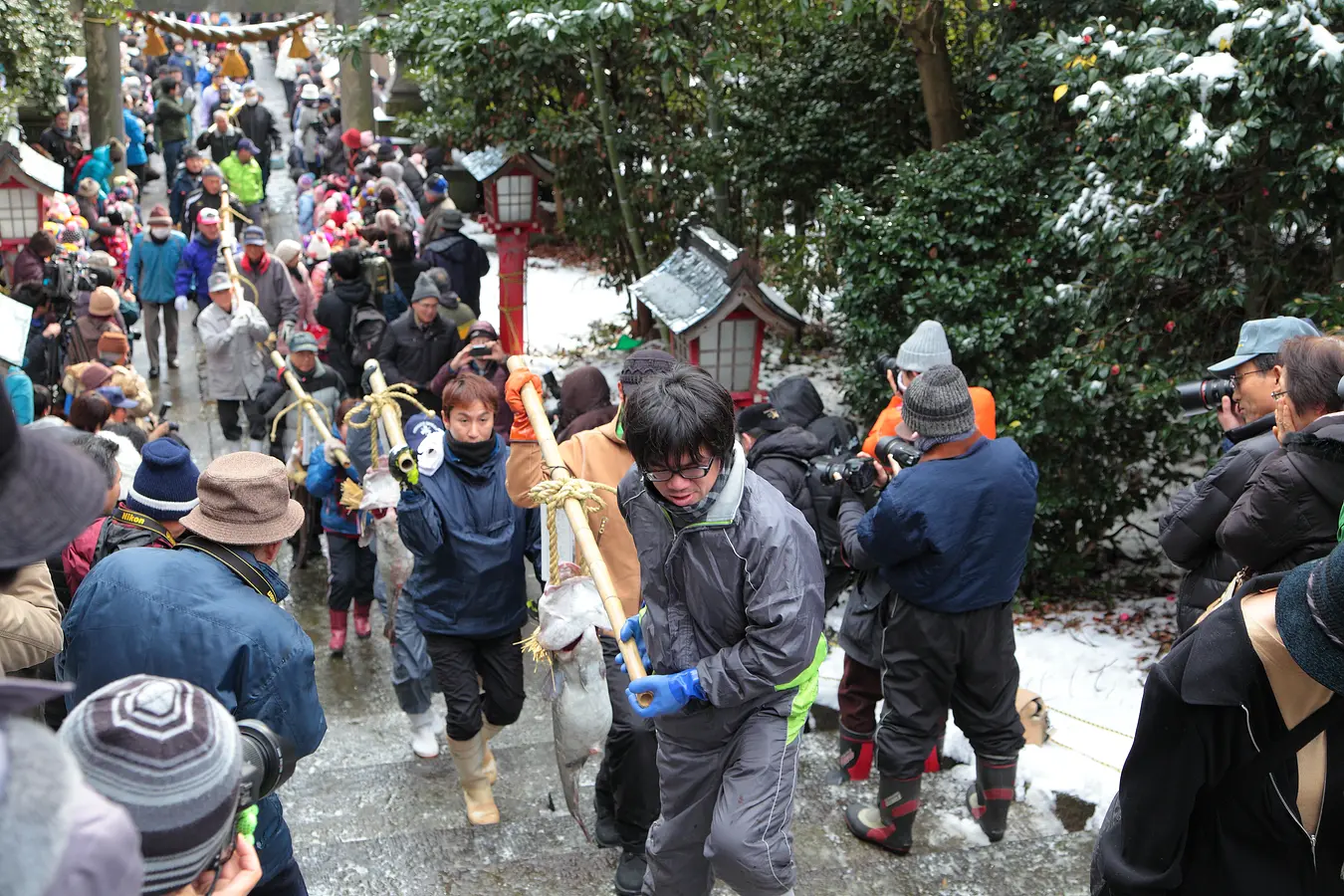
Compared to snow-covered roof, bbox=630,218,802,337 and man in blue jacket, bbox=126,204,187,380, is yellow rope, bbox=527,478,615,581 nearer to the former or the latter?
snow-covered roof, bbox=630,218,802,337

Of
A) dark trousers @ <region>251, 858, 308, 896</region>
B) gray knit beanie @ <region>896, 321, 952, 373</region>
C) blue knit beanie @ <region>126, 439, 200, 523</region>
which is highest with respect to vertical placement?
gray knit beanie @ <region>896, 321, 952, 373</region>

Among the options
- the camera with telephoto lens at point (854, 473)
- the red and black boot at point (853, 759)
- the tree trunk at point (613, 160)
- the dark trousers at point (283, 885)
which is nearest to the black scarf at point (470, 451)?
the camera with telephoto lens at point (854, 473)

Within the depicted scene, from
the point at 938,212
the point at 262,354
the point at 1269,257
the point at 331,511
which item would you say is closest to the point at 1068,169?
the point at 938,212

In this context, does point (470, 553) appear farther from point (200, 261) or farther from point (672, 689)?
point (200, 261)

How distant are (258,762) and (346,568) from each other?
174 inches

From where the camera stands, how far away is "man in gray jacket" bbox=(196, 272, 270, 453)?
9.22m

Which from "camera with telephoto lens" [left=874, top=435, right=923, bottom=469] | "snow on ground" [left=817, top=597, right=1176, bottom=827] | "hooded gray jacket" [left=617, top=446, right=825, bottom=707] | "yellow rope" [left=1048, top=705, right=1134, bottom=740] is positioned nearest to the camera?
"hooded gray jacket" [left=617, top=446, right=825, bottom=707]

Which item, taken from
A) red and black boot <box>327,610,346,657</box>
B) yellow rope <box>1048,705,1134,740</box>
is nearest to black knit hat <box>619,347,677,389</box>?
yellow rope <box>1048,705,1134,740</box>

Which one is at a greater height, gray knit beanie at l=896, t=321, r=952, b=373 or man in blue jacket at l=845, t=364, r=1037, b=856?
gray knit beanie at l=896, t=321, r=952, b=373

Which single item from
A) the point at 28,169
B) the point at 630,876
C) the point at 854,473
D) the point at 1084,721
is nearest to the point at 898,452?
the point at 854,473

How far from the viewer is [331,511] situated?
22.6 feet

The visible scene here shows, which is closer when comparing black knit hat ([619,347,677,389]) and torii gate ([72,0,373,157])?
black knit hat ([619,347,677,389])

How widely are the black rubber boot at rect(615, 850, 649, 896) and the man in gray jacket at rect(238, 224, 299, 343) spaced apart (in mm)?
6950

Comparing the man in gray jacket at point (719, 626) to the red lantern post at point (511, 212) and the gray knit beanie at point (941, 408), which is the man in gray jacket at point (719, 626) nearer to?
the gray knit beanie at point (941, 408)
